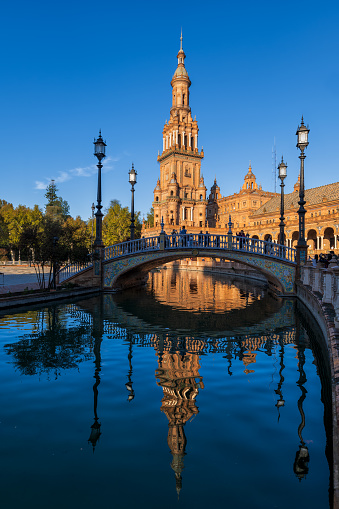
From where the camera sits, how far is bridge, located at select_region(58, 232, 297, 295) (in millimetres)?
22578

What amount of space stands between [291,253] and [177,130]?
68666mm

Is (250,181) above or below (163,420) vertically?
above

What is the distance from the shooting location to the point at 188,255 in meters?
24.4

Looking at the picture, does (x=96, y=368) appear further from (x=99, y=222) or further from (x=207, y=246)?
(x=207, y=246)

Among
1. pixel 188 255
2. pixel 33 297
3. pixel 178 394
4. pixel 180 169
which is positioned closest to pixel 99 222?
pixel 188 255

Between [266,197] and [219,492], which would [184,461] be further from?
[266,197]

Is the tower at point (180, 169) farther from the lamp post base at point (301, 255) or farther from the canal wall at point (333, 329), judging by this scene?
the canal wall at point (333, 329)

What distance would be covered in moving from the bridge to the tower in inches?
2229

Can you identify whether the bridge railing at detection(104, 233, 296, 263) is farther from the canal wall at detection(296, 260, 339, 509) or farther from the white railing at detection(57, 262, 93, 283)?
the canal wall at detection(296, 260, 339, 509)

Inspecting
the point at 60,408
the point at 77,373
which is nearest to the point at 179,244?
the point at 77,373

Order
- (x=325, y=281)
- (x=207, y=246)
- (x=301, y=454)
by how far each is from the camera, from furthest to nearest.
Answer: (x=207, y=246) → (x=325, y=281) → (x=301, y=454)

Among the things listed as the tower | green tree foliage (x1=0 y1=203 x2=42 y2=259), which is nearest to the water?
green tree foliage (x1=0 y1=203 x2=42 y2=259)

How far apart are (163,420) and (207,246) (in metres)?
18.5

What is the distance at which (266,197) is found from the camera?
89.1 m
